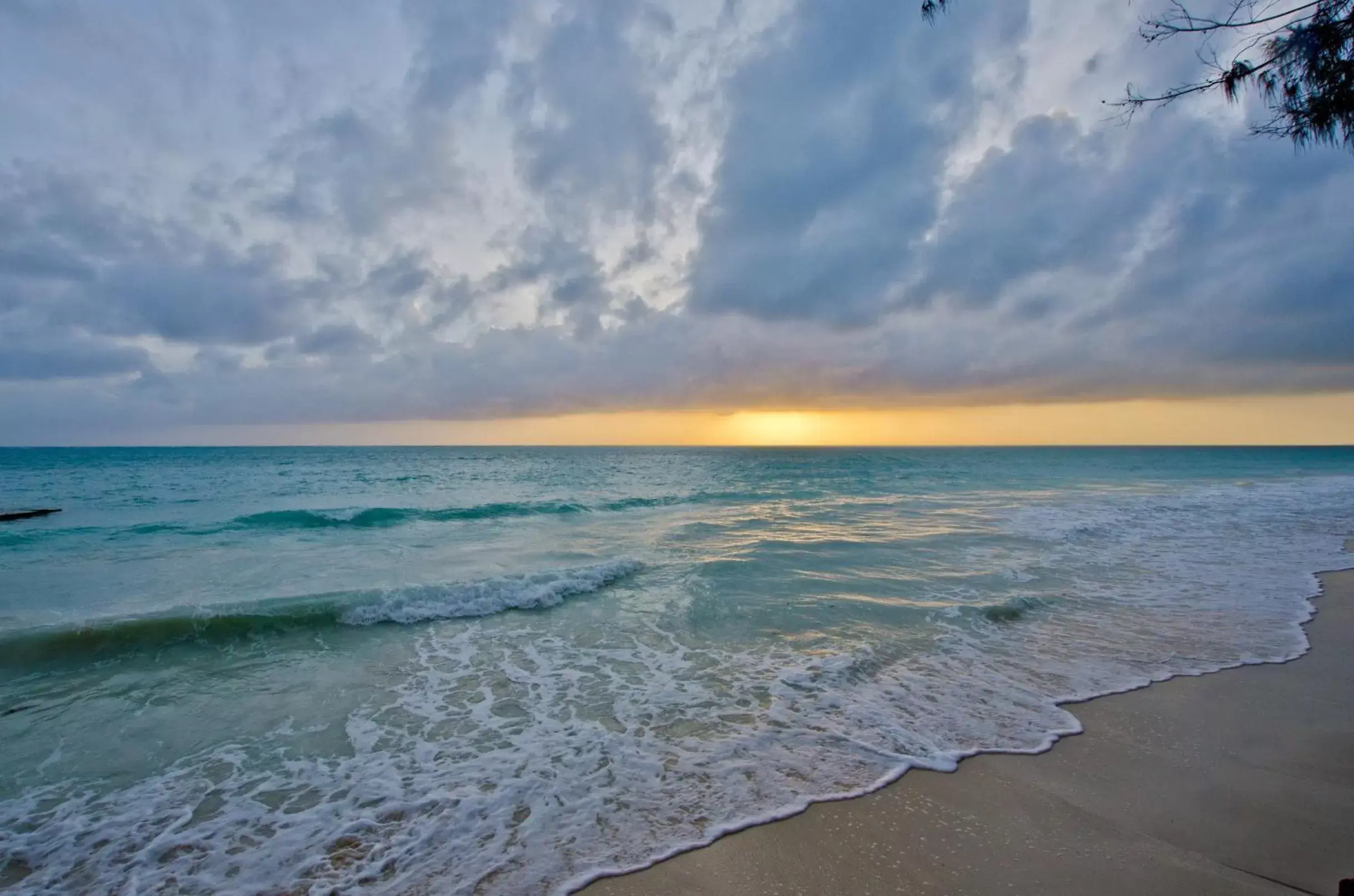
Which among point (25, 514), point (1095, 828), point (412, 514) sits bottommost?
point (412, 514)

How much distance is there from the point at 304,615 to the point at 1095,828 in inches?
429

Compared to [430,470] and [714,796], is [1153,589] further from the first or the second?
[430,470]

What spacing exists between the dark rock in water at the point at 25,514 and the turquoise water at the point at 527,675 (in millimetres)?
3908

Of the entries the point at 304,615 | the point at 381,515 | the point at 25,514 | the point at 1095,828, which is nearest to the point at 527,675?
the point at 304,615

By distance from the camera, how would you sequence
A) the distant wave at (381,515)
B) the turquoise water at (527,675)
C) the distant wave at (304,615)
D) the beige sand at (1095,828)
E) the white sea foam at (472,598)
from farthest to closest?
1. the distant wave at (381,515)
2. the white sea foam at (472,598)
3. the distant wave at (304,615)
4. the turquoise water at (527,675)
5. the beige sand at (1095,828)

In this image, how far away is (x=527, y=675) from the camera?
24.1 feet

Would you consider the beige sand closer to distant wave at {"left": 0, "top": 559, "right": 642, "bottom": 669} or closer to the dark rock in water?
distant wave at {"left": 0, "top": 559, "right": 642, "bottom": 669}

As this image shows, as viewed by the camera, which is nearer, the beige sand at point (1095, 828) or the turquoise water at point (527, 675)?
the beige sand at point (1095, 828)

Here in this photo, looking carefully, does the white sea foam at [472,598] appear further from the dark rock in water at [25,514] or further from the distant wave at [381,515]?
the dark rock in water at [25,514]

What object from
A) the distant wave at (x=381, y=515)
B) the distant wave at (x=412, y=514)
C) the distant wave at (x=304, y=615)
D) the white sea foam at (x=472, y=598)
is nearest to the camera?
the distant wave at (x=304, y=615)

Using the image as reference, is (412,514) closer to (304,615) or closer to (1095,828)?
(304,615)

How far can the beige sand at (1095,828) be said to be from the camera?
3457mm

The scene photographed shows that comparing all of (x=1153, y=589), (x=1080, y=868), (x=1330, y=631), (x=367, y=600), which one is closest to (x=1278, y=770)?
(x=1080, y=868)

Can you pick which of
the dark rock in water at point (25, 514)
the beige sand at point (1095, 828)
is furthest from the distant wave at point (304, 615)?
the dark rock in water at point (25, 514)
